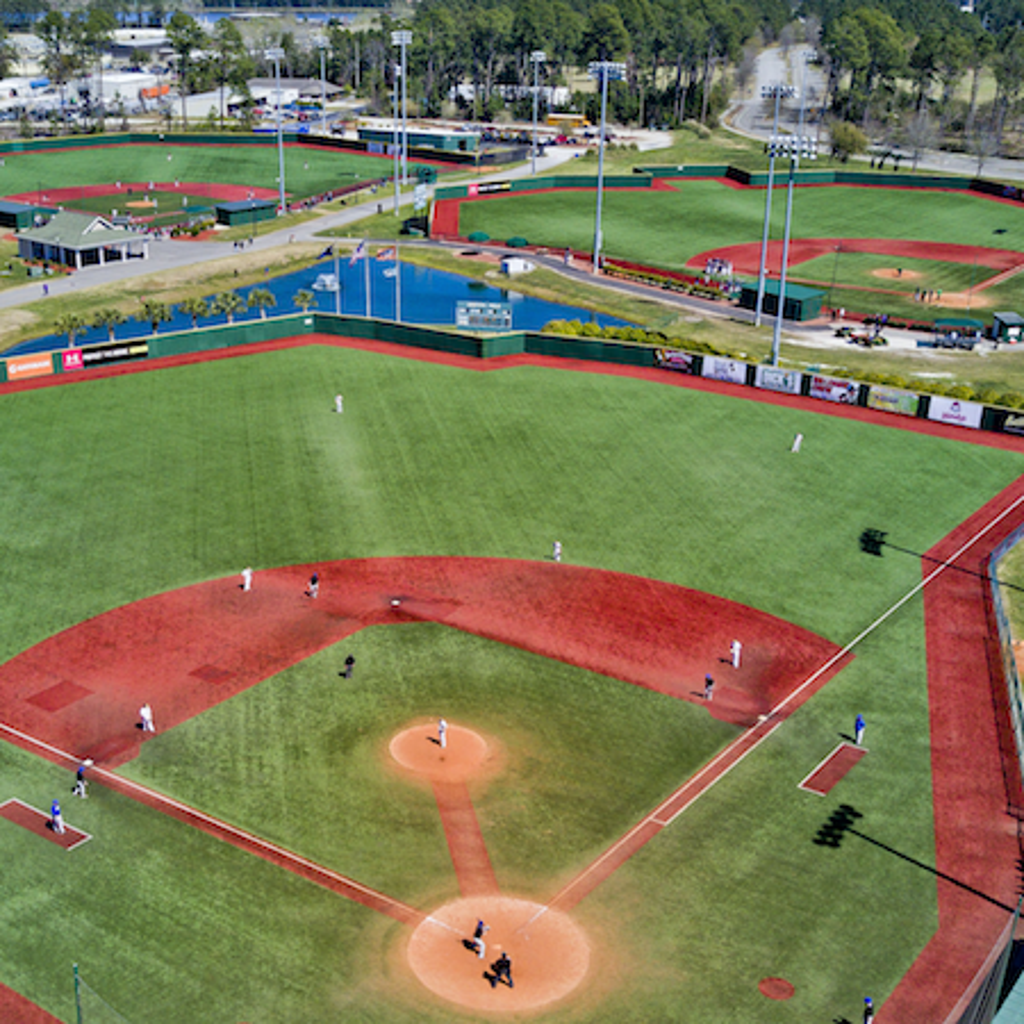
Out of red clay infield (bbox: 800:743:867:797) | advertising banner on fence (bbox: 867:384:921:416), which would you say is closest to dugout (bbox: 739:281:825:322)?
advertising banner on fence (bbox: 867:384:921:416)

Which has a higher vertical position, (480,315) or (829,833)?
(480,315)

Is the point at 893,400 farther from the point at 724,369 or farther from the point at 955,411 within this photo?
the point at 724,369

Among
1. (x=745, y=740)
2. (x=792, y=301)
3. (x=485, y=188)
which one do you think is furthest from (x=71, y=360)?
(x=485, y=188)

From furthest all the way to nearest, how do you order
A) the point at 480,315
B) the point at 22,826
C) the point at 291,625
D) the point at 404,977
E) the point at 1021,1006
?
the point at 480,315, the point at 291,625, the point at 22,826, the point at 404,977, the point at 1021,1006

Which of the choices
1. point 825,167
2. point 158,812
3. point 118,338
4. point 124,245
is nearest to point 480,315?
point 118,338

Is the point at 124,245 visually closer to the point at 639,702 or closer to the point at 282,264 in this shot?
the point at 282,264

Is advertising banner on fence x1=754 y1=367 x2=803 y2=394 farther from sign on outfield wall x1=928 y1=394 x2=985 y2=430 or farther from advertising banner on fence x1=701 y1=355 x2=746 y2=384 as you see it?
sign on outfield wall x1=928 y1=394 x2=985 y2=430
